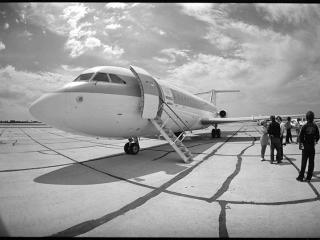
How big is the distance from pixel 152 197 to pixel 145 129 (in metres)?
4.31

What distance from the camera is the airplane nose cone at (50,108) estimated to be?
4.78m

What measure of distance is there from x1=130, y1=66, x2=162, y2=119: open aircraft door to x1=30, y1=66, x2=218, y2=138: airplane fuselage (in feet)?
0.84

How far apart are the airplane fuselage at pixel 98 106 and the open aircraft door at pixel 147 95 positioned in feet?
0.84

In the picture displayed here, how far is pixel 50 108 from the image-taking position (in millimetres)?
4781

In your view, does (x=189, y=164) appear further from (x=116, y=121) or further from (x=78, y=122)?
(x=78, y=122)

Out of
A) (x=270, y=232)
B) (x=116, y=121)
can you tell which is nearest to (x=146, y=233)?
(x=270, y=232)

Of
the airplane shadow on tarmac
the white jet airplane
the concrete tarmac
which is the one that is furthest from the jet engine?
the airplane shadow on tarmac

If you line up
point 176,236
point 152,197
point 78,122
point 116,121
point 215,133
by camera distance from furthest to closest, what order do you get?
point 215,133, point 116,121, point 78,122, point 152,197, point 176,236

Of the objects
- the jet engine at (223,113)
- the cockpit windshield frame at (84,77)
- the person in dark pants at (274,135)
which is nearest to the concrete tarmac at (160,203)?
the person in dark pants at (274,135)

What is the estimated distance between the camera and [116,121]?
239 inches

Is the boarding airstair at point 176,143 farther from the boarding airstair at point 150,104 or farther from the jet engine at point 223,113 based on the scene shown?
the jet engine at point 223,113

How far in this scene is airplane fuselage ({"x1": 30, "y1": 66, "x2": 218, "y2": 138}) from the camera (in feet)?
16.0

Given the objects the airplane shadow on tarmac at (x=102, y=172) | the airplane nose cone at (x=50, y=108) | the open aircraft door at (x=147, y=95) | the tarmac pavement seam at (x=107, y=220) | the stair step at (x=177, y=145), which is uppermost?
the open aircraft door at (x=147, y=95)

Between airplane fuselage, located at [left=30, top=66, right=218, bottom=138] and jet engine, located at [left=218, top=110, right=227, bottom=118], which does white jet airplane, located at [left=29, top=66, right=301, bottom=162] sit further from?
jet engine, located at [left=218, top=110, right=227, bottom=118]
